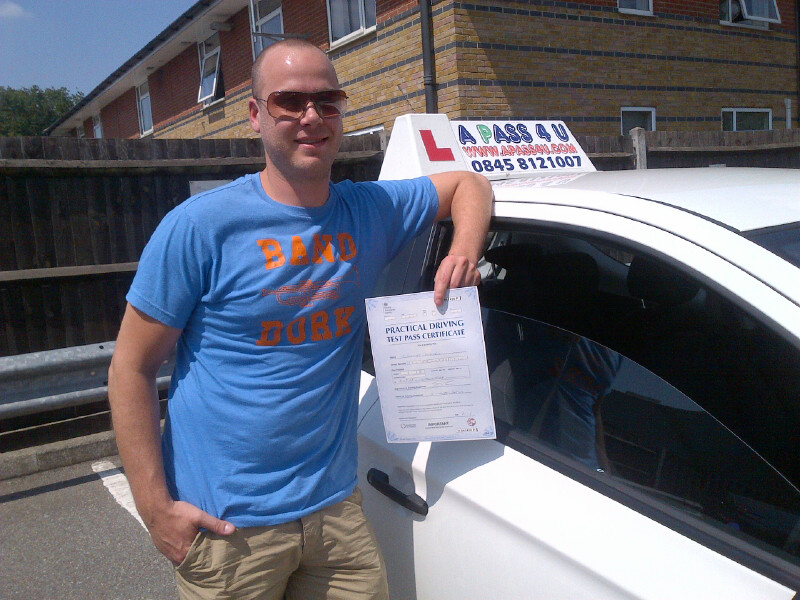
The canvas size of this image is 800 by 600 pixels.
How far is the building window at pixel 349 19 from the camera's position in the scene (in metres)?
10.7

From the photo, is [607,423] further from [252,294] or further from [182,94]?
[182,94]

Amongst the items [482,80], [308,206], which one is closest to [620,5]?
[482,80]

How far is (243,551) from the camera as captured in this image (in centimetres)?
159

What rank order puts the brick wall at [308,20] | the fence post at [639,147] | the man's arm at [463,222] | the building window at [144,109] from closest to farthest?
the man's arm at [463,222], the fence post at [639,147], the brick wall at [308,20], the building window at [144,109]

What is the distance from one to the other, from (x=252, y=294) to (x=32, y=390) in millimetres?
3430

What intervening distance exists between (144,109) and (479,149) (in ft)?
69.7

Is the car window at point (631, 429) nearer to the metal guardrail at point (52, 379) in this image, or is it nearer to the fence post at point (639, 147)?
the metal guardrail at point (52, 379)

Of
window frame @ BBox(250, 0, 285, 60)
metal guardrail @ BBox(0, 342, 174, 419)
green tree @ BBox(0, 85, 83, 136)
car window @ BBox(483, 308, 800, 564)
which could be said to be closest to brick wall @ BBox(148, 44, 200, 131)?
window frame @ BBox(250, 0, 285, 60)

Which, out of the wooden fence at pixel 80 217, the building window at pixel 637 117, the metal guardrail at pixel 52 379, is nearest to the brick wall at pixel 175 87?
the building window at pixel 637 117

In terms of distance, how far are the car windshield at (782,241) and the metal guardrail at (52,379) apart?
3669 millimetres

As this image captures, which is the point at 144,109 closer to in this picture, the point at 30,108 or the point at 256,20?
the point at 256,20

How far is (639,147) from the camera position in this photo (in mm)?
8500

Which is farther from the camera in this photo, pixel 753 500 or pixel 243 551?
pixel 243 551

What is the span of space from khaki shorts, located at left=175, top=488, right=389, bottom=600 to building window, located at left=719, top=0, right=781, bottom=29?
527 inches
